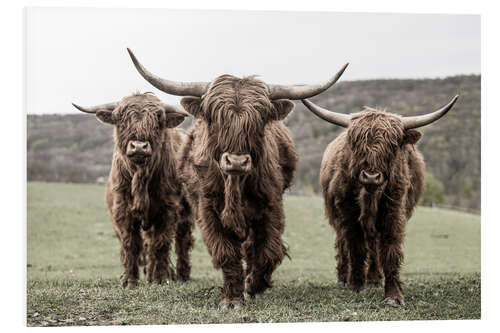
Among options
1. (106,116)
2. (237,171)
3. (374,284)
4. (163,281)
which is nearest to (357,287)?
(374,284)

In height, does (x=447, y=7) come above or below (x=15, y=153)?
above

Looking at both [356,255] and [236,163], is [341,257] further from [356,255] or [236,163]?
[236,163]

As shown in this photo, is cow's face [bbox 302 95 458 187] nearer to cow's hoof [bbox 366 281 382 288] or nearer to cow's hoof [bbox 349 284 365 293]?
cow's hoof [bbox 349 284 365 293]

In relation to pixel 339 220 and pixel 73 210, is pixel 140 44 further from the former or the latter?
pixel 73 210

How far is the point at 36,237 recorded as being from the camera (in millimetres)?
9281

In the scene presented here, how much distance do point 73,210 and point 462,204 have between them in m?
7.26

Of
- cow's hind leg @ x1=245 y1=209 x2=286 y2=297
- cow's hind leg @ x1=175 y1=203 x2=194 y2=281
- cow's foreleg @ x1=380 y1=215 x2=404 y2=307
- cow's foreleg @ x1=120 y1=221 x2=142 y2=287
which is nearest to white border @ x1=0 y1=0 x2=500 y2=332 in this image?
cow's foreleg @ x1=380 y1=215 x2=404 y2=307

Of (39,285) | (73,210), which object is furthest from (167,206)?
(73,210)

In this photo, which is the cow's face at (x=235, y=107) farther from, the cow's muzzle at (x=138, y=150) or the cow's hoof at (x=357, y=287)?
the cow's hoof at (x=357, y=287)

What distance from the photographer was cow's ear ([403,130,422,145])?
627cm

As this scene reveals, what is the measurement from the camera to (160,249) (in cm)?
739

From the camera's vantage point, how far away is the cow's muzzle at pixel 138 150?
6502 mm

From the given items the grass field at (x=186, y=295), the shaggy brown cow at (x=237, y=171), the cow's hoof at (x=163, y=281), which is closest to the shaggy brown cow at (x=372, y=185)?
the grass field at (x=186, y=295)

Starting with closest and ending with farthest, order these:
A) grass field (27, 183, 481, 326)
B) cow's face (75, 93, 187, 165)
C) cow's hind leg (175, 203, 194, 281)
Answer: grass field (27, 183, 481, 326), cow's face (75, 93, 187, 165), cow's hind leg (175, 203, 194, 281)
